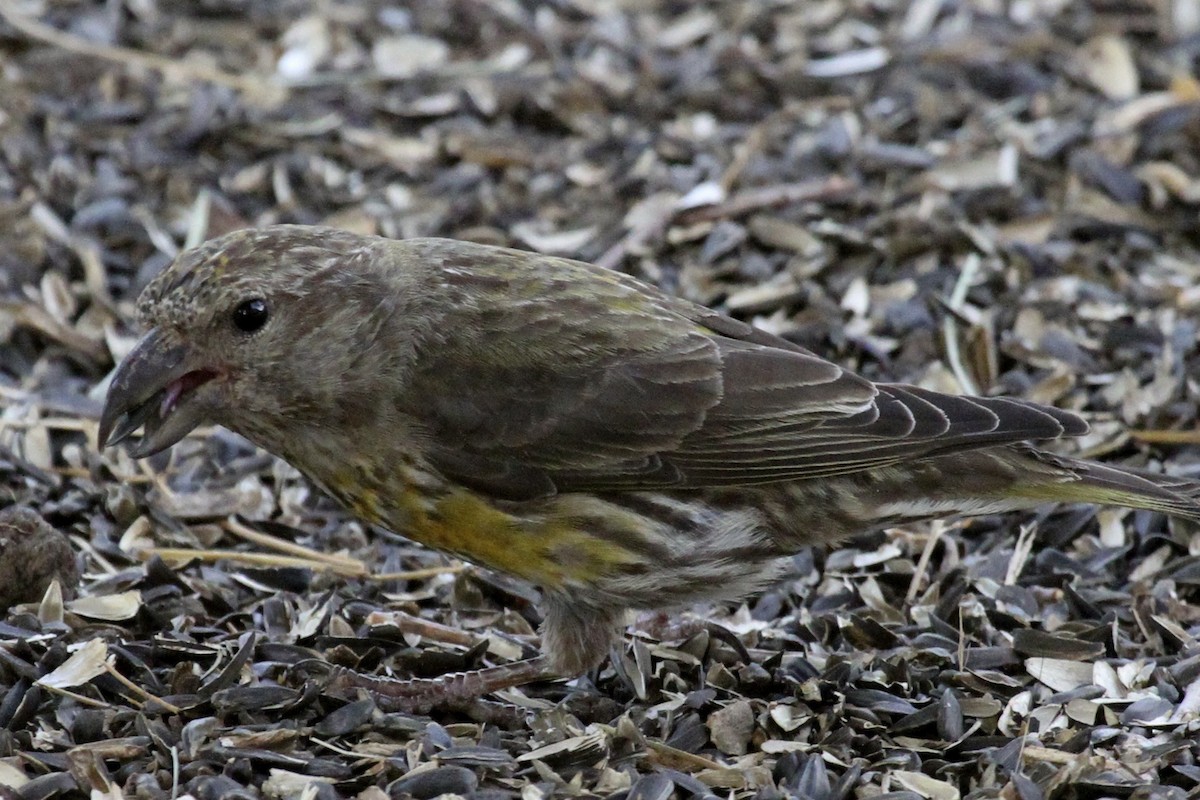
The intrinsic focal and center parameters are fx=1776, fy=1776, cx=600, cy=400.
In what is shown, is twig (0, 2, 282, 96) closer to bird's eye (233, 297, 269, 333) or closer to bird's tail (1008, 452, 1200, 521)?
bird's eye (233, 297, 269, 333)

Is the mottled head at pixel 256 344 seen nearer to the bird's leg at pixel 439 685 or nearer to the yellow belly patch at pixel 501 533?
the yellow belly patch at pixel 501 533

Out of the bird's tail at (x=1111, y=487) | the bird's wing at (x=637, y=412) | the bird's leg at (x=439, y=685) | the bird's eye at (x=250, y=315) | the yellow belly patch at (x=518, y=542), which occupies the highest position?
the bird's eye at (x=250, y=315)

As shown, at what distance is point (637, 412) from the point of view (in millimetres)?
5863

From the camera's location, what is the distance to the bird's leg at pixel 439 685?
228 inches

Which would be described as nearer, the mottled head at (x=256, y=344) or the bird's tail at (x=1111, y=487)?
the mottled head at (x=256, y=344)

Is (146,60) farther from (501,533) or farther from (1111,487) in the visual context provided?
(1111,487)

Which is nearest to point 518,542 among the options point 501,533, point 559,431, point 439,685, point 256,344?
point 501,533

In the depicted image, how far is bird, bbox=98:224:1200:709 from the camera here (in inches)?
227

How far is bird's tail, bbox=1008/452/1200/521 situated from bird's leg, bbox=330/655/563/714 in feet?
5.77

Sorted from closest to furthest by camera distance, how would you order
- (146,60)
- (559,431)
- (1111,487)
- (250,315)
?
1. (250,315)
2. (559,431)
3. (1111,487)
4. (146,60)

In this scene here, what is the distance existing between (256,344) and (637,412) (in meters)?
1.26

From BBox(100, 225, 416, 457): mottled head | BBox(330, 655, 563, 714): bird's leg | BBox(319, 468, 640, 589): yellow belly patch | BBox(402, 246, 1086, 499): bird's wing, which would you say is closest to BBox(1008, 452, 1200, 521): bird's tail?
BBox(402, 246, 1086, 499): bird's wing

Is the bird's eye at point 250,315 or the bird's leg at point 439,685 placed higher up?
the bird's eye at point 250,315

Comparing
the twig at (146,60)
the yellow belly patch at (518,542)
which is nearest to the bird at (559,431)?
the yellow belly patch at (518,542)
